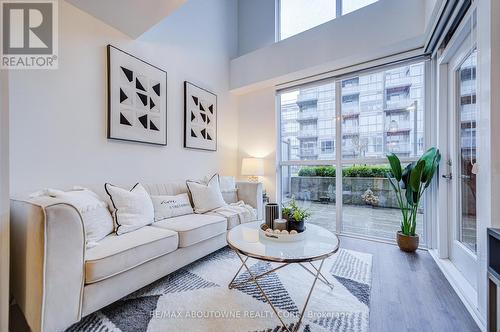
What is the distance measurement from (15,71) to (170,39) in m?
1.75

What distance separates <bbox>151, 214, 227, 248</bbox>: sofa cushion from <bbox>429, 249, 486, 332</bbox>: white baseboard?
2.02m

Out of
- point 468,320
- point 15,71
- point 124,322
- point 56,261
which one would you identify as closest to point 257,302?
point 124,322

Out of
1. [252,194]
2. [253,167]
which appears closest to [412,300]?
[252,194]

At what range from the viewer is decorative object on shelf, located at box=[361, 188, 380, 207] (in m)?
3.18

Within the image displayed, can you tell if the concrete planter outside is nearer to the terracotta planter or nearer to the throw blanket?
the terracotta planter

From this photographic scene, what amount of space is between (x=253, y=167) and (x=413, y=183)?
217 cm

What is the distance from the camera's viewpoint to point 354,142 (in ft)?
10.8

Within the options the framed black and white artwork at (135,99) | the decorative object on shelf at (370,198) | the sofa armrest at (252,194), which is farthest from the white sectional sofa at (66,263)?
the decorative object on shelf at (370,198)

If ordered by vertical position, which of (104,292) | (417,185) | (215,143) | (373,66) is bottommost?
(104,292)

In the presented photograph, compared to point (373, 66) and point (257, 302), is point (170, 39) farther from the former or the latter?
point (257, 302)

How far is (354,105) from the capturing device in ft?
A: 10.9

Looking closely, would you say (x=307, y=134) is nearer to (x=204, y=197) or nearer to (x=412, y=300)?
(x=204, y=197)

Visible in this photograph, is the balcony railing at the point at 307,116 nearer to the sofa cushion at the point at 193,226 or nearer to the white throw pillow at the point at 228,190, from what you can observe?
A: the white throw pillow at the point at 228,190

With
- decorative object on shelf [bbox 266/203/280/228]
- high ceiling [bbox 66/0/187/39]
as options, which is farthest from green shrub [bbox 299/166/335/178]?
high ceiling [bbox 66/0/187/39]
